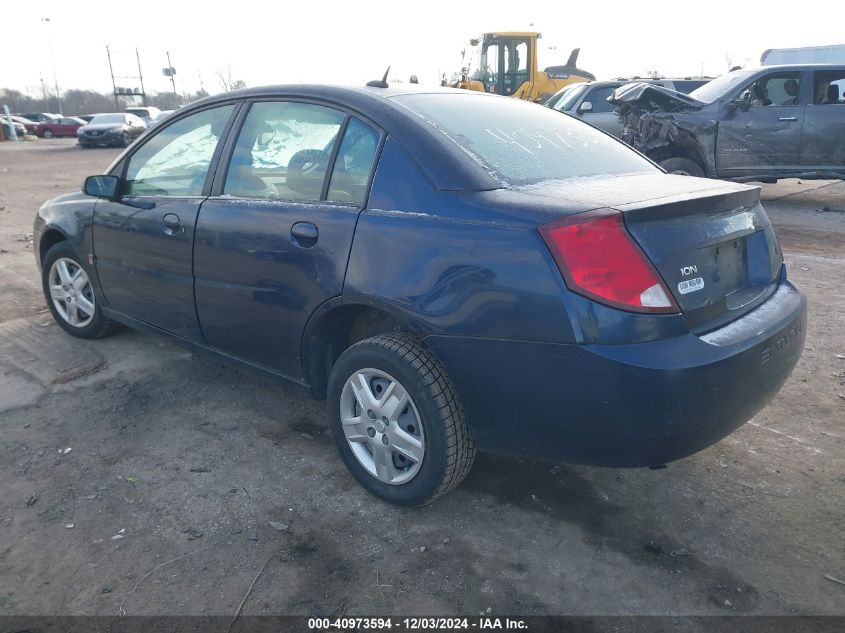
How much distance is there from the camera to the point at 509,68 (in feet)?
60.2

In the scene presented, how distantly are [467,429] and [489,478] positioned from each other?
53cm

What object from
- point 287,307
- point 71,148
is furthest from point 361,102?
point 71,148

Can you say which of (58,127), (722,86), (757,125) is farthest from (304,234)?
(58,127)

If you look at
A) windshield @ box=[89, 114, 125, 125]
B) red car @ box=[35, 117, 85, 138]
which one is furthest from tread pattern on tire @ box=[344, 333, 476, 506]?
red car @ box=[35, 117, 85, 138]

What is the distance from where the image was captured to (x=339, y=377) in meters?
2.82

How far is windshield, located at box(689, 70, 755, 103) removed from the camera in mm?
9929

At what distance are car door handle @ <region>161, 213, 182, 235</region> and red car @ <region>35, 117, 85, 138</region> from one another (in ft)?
142

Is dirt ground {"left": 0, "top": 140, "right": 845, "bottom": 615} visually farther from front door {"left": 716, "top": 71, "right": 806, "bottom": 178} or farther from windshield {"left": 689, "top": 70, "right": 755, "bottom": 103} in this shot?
windshield {"left": 689, "top": 70, "right": 755, "bottom": 103}

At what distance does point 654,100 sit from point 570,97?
14.7 ft

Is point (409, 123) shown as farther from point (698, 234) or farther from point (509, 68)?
point (509, 68)

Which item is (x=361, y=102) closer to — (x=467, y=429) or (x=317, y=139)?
(x=317, y=139)

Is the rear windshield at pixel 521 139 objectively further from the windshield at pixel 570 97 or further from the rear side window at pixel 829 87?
the windshield at pixel 570 97

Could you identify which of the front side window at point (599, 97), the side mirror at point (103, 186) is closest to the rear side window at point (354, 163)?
the side mirror at point (103, 186)

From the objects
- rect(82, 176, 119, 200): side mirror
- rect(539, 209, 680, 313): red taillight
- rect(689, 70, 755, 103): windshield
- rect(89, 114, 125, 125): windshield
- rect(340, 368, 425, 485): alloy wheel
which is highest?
rect(89, 114, 125, 125): windshield
